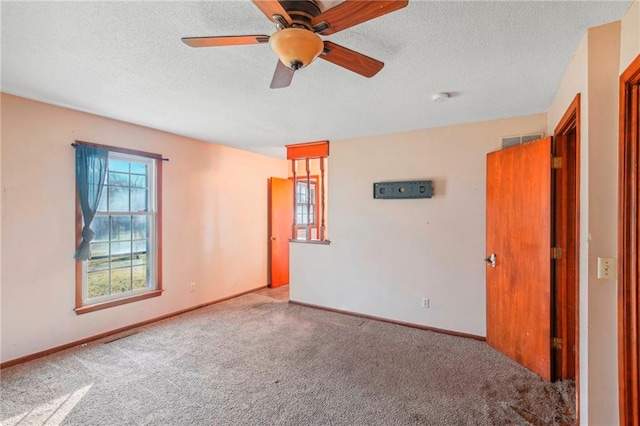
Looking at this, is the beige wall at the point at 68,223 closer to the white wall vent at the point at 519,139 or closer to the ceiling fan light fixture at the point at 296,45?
the ceiling fan light fixture at the point at 296,45

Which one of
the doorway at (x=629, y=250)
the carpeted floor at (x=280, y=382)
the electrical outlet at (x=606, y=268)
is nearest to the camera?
the doorway at (x=629, y=250)

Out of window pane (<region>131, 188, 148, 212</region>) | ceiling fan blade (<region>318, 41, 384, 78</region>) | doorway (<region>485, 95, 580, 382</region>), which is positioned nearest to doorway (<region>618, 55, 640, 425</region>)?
doorway (<region>485, 95, 580, 382</region>)

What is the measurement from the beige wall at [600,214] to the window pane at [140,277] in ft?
14.0

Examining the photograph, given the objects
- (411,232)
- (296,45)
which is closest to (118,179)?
(296,45)

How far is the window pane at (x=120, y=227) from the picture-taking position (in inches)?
138

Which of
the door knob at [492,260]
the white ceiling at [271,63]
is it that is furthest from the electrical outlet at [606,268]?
the door knob at [492,260]

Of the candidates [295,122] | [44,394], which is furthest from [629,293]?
[44,394]

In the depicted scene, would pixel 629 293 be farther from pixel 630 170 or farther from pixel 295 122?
pixel 295 122

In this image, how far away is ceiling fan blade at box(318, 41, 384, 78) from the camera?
1.57 m

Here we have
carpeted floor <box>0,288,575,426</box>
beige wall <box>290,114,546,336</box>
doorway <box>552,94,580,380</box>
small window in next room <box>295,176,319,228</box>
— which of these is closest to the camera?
carpeted floor <box>0,288,575,426</box>

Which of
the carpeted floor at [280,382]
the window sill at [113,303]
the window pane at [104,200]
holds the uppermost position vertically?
the window pane at [104,200]

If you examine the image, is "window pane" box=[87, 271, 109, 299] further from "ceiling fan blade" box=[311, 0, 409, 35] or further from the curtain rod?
"ceiling fan blade" box=[311, 0, 409, 35]

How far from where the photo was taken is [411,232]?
3781 millimetres

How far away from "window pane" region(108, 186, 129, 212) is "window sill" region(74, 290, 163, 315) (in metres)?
1.03
